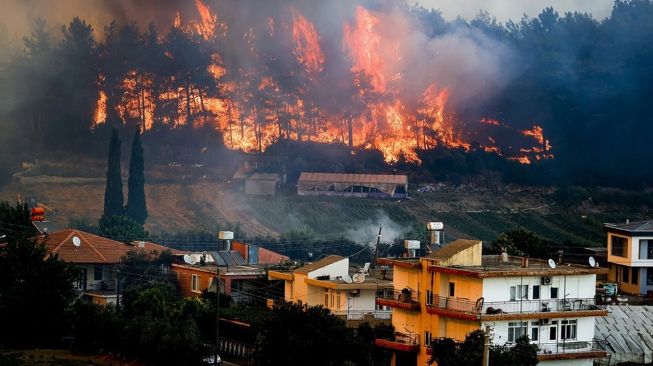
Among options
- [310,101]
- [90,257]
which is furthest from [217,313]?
[310,101]

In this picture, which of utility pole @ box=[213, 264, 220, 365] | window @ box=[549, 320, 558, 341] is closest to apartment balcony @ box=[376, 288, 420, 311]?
window @ box=[549, 320, 558, 341]

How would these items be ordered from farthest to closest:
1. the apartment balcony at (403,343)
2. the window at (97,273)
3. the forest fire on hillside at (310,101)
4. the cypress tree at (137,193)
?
1. the forest fire on hillside at (310,101)
2. the cypress tree at (137,193)
3. the window at (97,273)
4. the apartment balcony at (403,343)

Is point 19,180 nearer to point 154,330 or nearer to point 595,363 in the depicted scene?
point 154,330

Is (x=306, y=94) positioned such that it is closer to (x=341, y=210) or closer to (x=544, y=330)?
(x=341, y=210)

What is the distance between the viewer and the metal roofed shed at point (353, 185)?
10850cm

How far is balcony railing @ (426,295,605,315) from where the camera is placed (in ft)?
162

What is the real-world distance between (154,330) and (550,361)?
14372 mm

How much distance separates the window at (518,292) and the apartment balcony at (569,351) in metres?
1.78

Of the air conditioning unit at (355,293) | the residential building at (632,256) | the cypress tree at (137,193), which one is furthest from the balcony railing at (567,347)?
the cypress tree at (137,193)

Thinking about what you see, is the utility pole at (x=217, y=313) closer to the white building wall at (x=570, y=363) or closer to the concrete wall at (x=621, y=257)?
the white building wall at (x=570, y=363)

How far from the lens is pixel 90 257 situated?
70.5 meters

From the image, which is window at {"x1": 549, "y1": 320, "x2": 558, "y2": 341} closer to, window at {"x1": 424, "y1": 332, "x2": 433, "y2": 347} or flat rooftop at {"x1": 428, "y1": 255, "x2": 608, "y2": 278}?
flat rooftop at {"x1": 428, "y1": 255, "x2": 608, "y2": 278}

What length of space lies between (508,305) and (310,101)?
72645 mm

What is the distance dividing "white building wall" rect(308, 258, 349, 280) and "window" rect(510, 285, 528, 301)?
12179 mm
